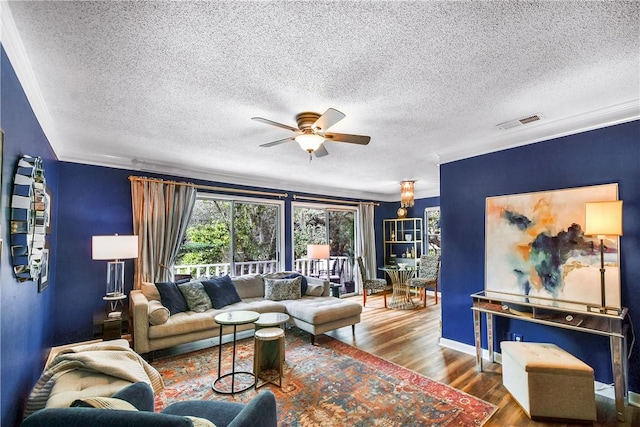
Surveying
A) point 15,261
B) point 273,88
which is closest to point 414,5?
point 273,88

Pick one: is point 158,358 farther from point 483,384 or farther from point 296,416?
point 483,384

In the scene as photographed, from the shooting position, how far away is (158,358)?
353cm

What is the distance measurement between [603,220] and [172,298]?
449 cm

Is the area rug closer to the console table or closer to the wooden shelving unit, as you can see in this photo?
the console table

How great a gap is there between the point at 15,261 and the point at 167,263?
2687 millimetres

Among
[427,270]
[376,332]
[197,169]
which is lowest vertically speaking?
[376,332]

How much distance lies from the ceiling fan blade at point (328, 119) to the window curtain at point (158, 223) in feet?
9.63

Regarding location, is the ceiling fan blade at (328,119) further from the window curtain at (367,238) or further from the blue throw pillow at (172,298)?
the window curtain at (367,238)

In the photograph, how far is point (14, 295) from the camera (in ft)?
6.14

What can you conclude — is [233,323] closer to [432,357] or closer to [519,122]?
[432,357]

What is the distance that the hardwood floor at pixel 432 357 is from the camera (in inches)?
94.6

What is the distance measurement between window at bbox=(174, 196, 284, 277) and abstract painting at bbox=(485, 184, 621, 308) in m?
3.84

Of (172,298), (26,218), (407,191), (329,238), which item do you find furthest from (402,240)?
(26,218)

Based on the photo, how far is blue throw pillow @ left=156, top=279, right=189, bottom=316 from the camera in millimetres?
3793
